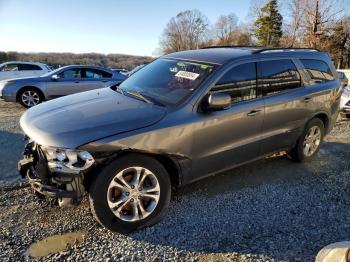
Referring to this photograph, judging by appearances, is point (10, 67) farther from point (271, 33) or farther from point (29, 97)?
point (271, 33)

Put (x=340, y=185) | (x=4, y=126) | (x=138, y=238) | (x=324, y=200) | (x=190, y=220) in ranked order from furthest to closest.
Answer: (x=4, y=126) → (x=340, y=185) → (x=324, y=200) → (x=190, y=220) → (x=138, y=238)

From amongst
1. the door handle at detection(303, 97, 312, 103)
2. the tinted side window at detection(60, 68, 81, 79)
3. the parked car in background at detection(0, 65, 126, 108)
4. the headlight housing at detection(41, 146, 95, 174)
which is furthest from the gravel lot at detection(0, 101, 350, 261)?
the tinted side window at detection(60, 68, 81, 79)

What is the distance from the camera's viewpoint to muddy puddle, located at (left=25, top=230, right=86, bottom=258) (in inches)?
123

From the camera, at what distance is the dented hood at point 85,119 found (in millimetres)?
3139

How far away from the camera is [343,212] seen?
3980mm

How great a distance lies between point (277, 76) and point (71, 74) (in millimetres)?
8248

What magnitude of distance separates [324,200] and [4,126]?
679 centimetres

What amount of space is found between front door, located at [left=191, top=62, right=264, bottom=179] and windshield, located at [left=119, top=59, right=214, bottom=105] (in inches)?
10.9

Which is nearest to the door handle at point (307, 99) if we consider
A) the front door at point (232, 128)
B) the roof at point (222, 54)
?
the roof at point (222, 54)

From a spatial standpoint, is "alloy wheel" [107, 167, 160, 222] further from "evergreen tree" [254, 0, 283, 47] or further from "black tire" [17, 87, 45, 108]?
"evergreen tree" [254, 0, 283, 47]

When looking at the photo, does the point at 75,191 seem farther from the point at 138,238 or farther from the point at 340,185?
the point at 340,185

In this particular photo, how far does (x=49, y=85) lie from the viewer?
10.8 meters

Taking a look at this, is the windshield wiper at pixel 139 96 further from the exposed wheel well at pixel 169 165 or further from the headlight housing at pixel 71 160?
the headlight housing at pixel 71 160

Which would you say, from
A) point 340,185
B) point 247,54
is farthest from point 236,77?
point 340,185
